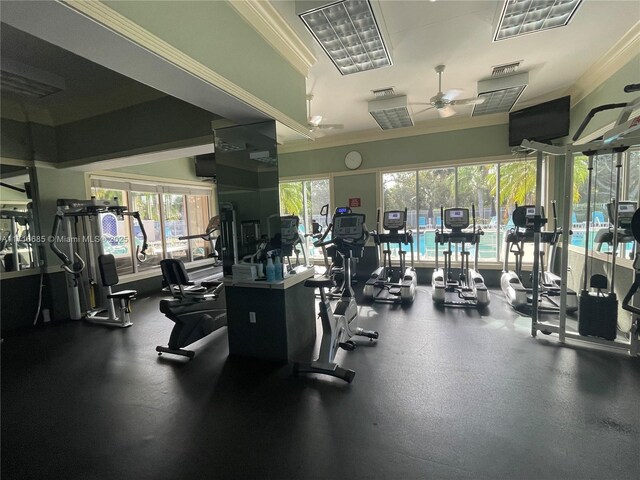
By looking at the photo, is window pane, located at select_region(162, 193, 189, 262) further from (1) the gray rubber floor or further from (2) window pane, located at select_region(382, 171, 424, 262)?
(2) window pane, located at select_region(382, 171, 424, 262)

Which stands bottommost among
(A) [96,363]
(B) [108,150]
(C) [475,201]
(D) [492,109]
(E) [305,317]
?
(A) [96,363]

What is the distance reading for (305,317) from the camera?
11.2ft

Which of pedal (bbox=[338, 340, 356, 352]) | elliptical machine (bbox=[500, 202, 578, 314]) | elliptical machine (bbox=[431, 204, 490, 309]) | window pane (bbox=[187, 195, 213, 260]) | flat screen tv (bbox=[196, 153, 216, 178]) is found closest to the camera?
pedal (bbox=[338, 340, 356, 352])

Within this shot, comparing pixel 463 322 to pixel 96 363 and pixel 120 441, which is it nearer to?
pixel 120 441

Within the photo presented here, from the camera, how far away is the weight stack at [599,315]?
2994mm

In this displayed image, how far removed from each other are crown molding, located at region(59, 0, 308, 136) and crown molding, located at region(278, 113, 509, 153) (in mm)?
3609

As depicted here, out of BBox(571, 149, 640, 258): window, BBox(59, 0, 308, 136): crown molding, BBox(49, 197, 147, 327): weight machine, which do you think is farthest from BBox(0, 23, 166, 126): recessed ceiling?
BBox(571, 149, 640, 258): window

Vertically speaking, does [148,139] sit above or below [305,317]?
above

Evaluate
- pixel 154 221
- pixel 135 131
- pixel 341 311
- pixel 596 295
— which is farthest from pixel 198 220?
pixel 596 295

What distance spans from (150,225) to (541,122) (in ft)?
25.7

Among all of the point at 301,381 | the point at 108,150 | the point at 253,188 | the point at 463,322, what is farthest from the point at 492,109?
the point at 108,150

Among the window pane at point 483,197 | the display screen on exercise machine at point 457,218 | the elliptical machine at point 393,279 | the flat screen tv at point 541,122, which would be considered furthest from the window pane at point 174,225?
the flat screen tv at point 541,122

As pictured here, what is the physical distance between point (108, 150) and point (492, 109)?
596 centimetres

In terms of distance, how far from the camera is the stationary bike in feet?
9.07
